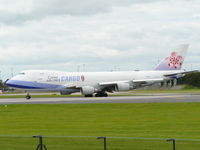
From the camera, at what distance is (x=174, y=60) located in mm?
76875

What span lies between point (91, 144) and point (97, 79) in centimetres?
5612

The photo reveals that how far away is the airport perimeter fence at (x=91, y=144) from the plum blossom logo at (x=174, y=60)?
194 ft

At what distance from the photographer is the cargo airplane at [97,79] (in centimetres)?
7100

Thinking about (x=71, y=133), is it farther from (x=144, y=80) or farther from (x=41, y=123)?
(x=144, y=80)

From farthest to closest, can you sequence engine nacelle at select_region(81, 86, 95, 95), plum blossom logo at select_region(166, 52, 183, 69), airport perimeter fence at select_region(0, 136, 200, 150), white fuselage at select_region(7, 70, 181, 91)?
plum blossom logo at select_region(166, 52, 183, 69)
white fuselage at select_region(7, 70, 181, 91)
engine nacelle at select_region(81, 86, 95, 95)
airport perimeter fence at select_region(0, 136, 200, 150)

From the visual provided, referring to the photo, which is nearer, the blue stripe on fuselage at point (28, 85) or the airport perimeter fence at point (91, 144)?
the airport perimeter fence at point (91, 144)

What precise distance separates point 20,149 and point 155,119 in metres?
16.5

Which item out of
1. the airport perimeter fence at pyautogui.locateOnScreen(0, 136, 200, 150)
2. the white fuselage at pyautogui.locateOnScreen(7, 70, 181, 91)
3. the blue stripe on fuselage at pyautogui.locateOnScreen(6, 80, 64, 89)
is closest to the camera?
the airport perimeter fence at pyautogui.locateOnScreen(0, 136, 200, 150)

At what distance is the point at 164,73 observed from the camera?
75188 mm

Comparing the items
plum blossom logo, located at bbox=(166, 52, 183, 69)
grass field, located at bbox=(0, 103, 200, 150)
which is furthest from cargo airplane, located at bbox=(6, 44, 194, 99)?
grass field, located at bbox=(0, 103, 200, 150)

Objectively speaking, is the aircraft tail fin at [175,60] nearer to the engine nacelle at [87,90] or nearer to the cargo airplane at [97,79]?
the cargo airplane at [97,79]

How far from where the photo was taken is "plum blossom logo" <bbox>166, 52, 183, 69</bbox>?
3027 inches

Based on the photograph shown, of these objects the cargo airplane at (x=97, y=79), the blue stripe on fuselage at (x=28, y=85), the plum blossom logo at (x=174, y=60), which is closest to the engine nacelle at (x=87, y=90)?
the cargo airplane at (x=97, y=79)

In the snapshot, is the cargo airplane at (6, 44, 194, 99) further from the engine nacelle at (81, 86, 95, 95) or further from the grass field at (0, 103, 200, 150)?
the grass field at (0, 103, 200, 150)
